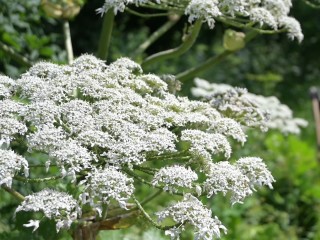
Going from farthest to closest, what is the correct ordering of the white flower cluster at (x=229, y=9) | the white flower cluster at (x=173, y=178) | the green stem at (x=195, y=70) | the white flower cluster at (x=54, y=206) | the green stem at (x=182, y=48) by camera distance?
the green stem at (x=195, y=70), the green stem at (x=182, y=48), the white flower cluster at (x=229, y=9), the white flower cluster at (x=173, y=178), the white flower cluster at (x=54, y=206)

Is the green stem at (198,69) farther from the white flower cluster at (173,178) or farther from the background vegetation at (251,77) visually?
the white flower cluster at (173,178)

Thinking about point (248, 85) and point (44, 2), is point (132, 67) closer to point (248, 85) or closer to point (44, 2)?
point (44, 2)

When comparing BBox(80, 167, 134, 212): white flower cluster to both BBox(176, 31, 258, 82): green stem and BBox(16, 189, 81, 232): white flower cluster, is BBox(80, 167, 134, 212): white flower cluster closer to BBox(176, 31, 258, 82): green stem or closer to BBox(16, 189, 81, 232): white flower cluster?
BBox(16, 189, 81, 232): white flower cluster

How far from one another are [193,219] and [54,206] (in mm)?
369

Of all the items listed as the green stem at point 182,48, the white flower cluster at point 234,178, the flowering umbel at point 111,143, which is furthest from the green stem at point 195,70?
the white flower cluster at point 234,178

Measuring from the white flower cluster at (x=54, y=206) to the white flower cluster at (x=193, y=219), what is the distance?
244mm

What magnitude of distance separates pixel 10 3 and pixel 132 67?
1691 mm

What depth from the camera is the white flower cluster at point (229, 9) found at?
8.25 feet

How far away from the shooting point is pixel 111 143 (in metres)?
2.01

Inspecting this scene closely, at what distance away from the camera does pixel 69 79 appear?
2262mm

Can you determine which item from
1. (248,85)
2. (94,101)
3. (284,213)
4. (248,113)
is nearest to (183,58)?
(248,85)

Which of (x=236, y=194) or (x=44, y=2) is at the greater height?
(x=44, y=2)

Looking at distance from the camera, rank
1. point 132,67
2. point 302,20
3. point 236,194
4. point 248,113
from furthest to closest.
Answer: point 302,20 → point 248,113 → point 132,67 → point 236,194

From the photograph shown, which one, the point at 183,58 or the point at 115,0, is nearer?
the point at 115,0
